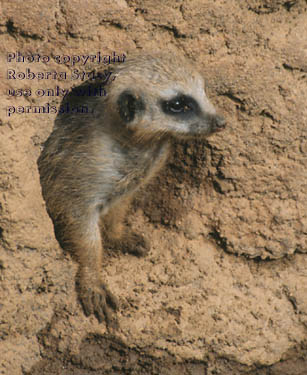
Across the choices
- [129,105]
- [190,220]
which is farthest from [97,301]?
[129,105]

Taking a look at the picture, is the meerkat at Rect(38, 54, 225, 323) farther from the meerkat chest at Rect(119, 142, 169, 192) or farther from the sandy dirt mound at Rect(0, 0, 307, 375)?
the sandy dirt mound at Rect(0, 0, 307, 375)

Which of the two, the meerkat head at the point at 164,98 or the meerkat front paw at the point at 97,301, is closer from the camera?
the meerkat head at the point at 164,98

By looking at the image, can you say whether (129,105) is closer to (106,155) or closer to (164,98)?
(164,98)

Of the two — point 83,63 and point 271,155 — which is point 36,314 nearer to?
point 83,63

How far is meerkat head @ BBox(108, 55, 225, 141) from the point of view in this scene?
8.86ft

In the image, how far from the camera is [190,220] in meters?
3.16

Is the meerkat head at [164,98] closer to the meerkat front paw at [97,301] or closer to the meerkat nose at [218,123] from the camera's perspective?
the meerkat nose at [218,123]

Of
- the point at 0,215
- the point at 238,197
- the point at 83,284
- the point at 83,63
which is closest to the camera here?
the point at 0,215

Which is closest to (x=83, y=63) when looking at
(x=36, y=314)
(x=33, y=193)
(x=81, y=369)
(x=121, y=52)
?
(x=121, y=52)

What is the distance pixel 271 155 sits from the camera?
122 inches

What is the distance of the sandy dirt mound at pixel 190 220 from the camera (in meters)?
2.66

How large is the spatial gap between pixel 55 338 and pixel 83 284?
28 cm

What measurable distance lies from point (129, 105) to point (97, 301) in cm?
96

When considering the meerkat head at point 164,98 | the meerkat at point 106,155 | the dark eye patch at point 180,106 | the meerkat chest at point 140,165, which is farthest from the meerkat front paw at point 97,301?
the dark eye patch at point 180,106
